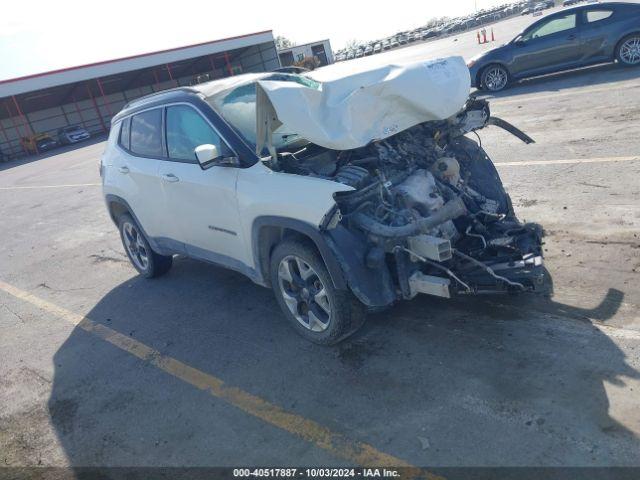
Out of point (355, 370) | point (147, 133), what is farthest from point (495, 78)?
point (355, 370)

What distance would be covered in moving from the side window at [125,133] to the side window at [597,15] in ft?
35.8

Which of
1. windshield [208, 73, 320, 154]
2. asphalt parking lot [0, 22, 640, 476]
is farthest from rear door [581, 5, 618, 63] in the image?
windshield [208, 73, 320, 154]

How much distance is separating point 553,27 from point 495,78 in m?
1.72

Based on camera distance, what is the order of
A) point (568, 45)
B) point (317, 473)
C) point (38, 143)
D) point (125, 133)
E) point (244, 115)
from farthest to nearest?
point (38, 143), point (568, 45), point (125, 133), point (244, 115), point (317, 473)

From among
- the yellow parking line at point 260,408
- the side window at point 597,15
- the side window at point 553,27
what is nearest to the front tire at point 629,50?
the side window at point 597,15

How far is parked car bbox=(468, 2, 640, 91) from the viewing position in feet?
39.2

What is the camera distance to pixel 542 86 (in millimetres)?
13109

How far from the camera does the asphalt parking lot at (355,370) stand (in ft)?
10.2

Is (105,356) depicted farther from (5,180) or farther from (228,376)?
(5,180)

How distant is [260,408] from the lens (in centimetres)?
371

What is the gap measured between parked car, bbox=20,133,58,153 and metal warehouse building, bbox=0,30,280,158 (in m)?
1.53

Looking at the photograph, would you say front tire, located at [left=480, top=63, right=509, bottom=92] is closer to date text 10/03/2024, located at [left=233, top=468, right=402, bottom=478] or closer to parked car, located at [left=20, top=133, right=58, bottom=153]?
date text 10/03/2024, located at [left=233, top=468, right=402, bottom=478]

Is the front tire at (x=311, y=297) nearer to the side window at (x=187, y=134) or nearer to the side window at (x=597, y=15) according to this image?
the side window at (x=187, y=134)

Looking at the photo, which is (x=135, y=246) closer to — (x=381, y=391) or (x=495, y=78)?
(x=381, y=391)
